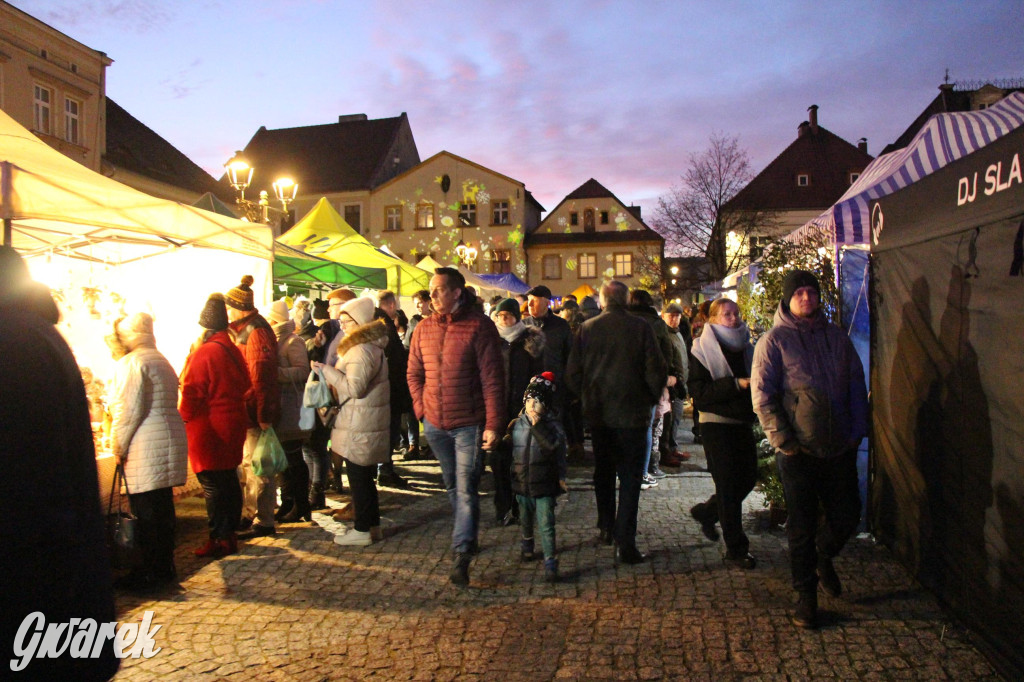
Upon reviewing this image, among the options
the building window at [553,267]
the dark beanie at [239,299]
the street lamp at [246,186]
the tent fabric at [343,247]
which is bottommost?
the dark beanie at [239,299]

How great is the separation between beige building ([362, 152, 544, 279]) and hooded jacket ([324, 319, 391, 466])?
138ft

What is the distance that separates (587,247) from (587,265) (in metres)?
1.20

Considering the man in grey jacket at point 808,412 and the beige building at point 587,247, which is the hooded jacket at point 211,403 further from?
the beige building at point 587,247

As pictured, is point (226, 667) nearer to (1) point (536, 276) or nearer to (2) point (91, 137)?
(2) point (91, 137)

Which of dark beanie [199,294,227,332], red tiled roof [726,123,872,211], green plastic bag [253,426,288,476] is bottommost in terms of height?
green plastic bag [253,426,288,476]

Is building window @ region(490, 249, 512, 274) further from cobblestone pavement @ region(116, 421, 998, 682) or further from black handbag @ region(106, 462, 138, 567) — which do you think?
black handbag @ region(106, 462, 138, 567)

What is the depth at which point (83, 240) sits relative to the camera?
680cm

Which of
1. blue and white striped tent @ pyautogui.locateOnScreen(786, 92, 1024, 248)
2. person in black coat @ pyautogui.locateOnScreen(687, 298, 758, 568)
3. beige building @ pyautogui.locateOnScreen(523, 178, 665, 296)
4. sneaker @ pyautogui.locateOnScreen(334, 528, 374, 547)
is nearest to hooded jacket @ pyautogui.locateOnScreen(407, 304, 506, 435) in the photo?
person in black coat @ pyautogui.locateOnScreen(687, 298, 758, 568)

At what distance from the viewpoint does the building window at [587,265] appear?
165ft

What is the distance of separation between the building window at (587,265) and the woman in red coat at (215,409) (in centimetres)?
4532

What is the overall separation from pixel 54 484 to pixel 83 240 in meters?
5.96

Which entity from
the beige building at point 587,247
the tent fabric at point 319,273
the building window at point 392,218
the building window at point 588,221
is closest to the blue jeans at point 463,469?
the tent fabric at point 319,273

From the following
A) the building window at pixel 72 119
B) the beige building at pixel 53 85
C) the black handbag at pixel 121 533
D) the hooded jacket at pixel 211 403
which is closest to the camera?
the black handbag at pixel 121 533

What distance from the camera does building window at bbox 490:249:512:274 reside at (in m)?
48.9
